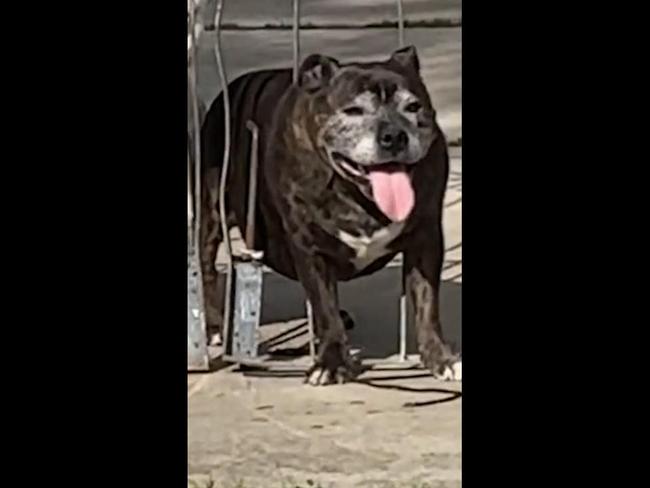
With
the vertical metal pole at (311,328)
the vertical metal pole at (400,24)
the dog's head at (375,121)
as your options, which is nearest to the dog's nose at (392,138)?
the dog's head at (375,121)

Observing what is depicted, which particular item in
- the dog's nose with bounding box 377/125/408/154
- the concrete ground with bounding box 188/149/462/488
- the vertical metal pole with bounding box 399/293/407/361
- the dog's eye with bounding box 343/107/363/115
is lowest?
the concrete ground with bounding box 188/149/462/488

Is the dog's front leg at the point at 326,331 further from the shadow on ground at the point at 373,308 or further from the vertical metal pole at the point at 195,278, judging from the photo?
the vertical metal pole at the point at 195,278

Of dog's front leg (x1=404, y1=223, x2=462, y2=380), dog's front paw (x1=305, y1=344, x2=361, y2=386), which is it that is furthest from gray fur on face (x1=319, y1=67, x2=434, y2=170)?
dog's front paw (x1=305, y1=344, x2=361, y2=386)

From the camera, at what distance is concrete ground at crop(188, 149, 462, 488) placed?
59.9 inches

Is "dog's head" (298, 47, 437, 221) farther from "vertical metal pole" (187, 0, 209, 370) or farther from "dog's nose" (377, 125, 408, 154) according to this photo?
"vertical metal pole" (187, 0, 209, 370)

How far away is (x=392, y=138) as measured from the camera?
1.52 metres

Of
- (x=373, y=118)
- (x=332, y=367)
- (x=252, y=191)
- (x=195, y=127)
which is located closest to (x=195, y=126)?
(x=195, y=127)

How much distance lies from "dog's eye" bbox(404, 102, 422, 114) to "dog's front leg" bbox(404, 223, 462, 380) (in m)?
0.14

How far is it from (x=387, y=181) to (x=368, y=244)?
0.08m

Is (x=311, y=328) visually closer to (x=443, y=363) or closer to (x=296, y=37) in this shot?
(x=443, y=363)

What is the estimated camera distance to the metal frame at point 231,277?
1537 millimetres
